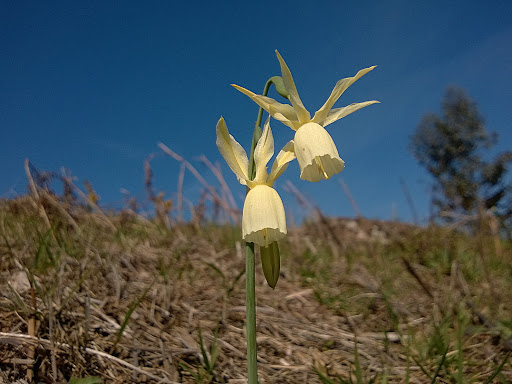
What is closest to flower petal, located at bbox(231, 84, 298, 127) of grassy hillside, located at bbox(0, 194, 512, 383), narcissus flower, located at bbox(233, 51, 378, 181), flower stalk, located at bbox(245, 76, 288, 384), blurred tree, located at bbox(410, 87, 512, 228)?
narcissus flower, located at bbox(233, 51, 378, 181)

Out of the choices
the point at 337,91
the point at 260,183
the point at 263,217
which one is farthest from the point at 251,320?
the point at 337,91

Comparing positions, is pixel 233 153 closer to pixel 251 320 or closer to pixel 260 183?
pixel 260 183

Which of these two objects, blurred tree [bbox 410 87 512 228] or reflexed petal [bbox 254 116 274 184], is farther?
blurred tree [bbox 410 87 512 228]

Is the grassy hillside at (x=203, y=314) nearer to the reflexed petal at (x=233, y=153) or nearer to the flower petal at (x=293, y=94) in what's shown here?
the reflexed petal at (x=233, y=153)

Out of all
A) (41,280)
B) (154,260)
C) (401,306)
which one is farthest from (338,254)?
(41,280)

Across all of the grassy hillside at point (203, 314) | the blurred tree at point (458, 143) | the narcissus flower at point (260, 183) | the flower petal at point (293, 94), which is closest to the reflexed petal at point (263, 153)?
the narcissus flower at point (260, 183)

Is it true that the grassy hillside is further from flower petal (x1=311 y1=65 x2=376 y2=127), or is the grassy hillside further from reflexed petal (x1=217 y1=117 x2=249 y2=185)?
flower petal (x1=311 y1=65 x2=376 y2=127)

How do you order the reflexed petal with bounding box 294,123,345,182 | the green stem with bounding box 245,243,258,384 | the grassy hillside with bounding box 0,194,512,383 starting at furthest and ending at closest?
the grassy hillside with bounding box 0,194,512,383 < the reflexed petal with bounding box 294,123,345,182 < the green stem with bounding box 245,243,258,384
